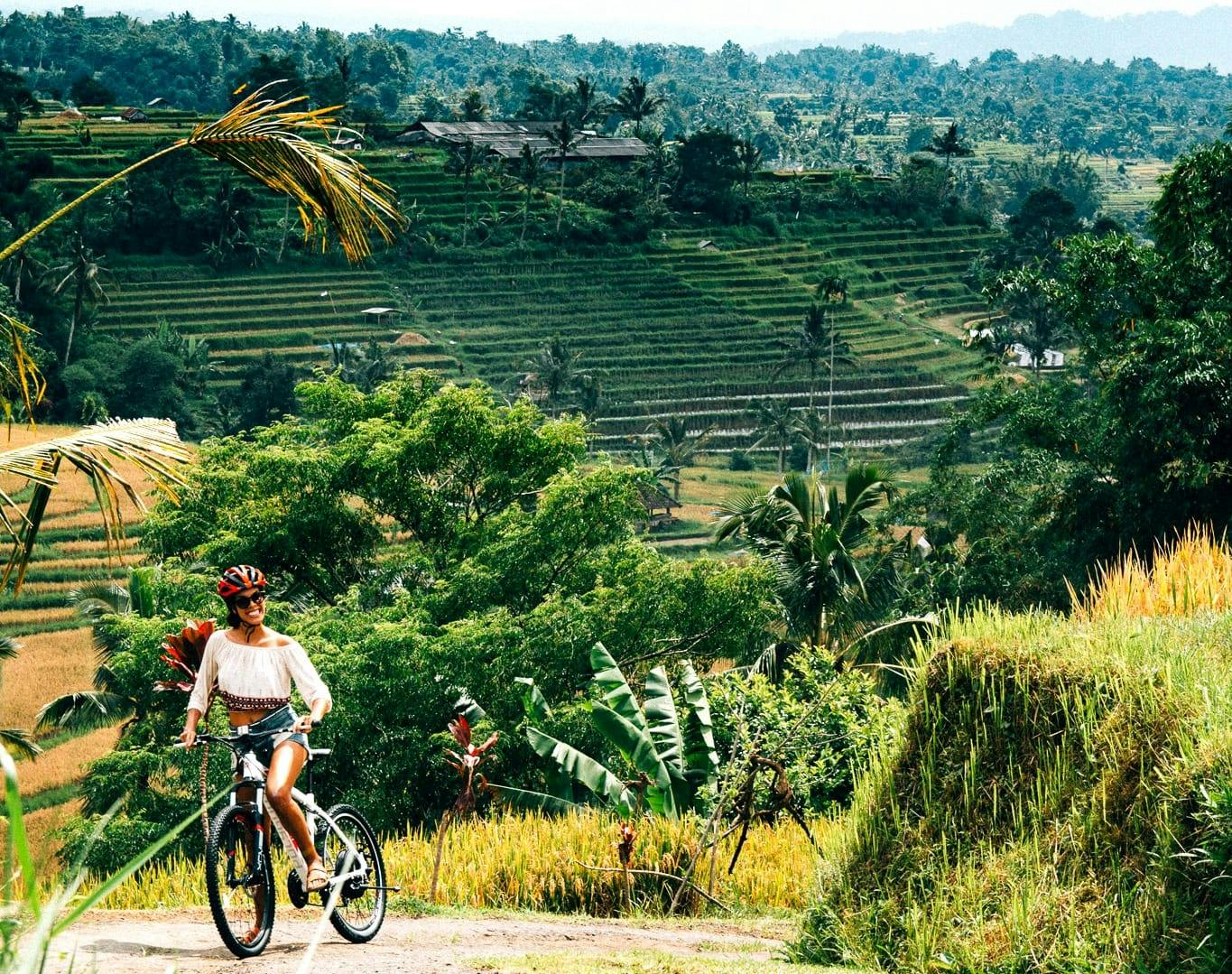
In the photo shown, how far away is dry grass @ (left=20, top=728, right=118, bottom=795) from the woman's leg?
2055cm

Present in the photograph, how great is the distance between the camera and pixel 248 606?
17.1ft

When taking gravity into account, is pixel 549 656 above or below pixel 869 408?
above

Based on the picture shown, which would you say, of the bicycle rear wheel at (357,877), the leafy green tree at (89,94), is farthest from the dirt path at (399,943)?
the leafy green tree at (89,94)

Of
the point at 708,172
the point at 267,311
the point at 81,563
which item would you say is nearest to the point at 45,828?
the point at 81,563

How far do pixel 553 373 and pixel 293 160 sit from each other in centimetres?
4869

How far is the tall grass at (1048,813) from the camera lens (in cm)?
580

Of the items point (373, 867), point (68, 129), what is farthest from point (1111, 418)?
point (68, 129)

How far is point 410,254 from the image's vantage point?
6506 centimetres

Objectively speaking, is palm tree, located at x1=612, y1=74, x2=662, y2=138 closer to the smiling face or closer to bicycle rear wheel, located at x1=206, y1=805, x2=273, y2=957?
Result: the smiling face

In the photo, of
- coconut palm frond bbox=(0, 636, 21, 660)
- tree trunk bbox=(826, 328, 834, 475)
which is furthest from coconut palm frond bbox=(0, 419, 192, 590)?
tree trunk bbox=(826, 328, 834, 475)

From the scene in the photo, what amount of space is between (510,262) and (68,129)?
22.6 meters

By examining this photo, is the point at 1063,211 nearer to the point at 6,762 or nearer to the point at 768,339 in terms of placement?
the point at 768,339

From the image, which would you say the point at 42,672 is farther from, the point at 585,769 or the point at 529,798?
the point at 585,769

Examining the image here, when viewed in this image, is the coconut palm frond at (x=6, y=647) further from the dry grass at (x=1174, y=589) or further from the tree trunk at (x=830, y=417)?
the tree trunk at (x=830, y=417)
